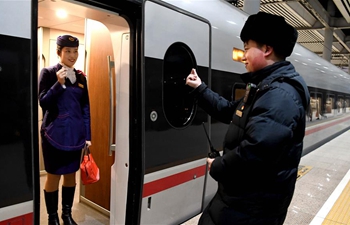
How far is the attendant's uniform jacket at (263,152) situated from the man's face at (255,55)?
1.5 inches

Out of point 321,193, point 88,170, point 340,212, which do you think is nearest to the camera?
point 88,170

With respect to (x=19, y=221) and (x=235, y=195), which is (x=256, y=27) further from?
(x=19, y=221)

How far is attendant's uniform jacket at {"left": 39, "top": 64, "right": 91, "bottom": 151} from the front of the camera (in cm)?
234

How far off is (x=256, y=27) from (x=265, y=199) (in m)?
0.88

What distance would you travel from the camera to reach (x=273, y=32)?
151 cm

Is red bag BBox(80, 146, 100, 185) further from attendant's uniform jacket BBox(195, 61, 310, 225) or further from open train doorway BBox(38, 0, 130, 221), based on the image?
attendant's uniform jacket BBox(195, 61, 310, 225)

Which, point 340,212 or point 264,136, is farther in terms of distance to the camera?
point 340,212

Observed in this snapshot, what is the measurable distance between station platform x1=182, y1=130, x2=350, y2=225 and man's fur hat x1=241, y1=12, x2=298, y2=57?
1.80 metres

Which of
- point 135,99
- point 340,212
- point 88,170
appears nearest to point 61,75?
point 135,99

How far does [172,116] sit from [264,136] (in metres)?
1.16

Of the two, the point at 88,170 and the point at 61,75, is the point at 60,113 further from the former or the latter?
the point at 88,170

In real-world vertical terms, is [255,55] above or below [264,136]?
above

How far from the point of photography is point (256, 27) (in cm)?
154

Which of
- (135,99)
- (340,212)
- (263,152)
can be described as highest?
(135,99)
